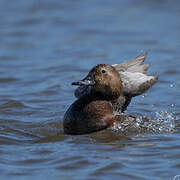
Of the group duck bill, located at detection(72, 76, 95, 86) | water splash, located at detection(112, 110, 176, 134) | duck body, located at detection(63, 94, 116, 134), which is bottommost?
water splash, located at detection(112, 110, 176, 134)

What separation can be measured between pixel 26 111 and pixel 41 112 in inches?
8.7

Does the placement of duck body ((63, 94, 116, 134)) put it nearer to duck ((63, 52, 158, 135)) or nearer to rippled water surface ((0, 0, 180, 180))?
duck ((63, 52, 158, 135))

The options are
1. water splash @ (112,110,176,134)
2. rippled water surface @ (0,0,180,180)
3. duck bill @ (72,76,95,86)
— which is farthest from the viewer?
water splash @ (112,110,176,134)

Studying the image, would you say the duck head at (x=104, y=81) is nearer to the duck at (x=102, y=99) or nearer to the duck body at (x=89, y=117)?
the duck at (x=102, y=99)

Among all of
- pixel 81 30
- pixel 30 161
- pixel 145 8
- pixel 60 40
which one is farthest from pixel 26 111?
pixel 145 8

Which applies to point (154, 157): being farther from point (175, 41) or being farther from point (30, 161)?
point (175, 41)

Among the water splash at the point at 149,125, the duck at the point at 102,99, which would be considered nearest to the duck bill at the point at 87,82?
the duck at the point at 102,99

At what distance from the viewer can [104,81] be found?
6.08 meters

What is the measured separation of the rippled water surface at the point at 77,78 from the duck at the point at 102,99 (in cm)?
15

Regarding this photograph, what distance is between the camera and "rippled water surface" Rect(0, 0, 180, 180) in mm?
5242

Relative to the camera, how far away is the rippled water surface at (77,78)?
17.2ft

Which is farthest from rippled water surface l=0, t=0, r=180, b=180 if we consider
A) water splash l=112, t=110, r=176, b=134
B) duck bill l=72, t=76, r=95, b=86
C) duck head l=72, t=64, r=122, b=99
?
duck bill l=72, t=76, r=95, b=86

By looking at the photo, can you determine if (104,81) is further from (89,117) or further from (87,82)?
(89,117)

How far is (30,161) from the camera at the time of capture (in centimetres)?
533
